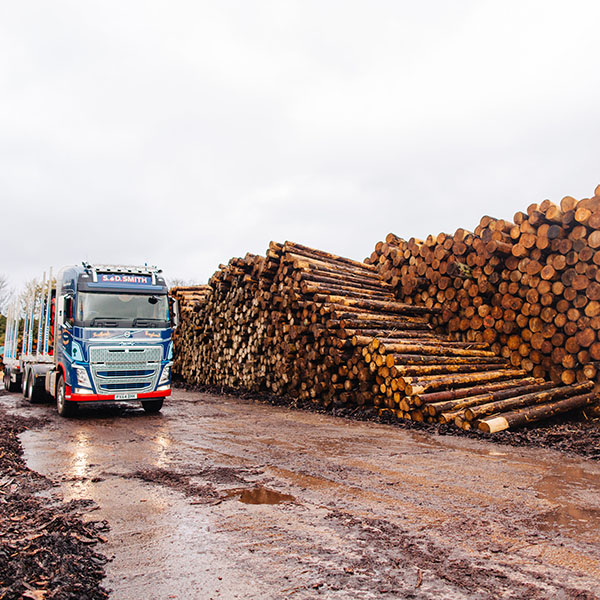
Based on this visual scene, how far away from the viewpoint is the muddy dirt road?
315 centimetres

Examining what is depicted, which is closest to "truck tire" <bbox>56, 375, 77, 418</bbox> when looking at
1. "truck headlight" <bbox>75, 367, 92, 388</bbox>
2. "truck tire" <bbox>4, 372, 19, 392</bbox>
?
"truck headlight" <bbox>75, 367, 92, 388</bbox>

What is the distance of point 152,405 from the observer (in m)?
11.4

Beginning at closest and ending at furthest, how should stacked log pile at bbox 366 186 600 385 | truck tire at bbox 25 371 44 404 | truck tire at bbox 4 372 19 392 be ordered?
stacked log pile at bbox 366 186 600 385
truck tire at bbox 25 371 44 404
truck tire at bbox 4 372 19 392

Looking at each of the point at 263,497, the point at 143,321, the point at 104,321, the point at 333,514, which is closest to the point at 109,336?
the point at 104,321

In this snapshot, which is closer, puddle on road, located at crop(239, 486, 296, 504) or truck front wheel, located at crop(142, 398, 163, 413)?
puddle on road, located at crop(239, 486, 296, 504)

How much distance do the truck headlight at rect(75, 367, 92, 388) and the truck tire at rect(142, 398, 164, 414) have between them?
1.64 m

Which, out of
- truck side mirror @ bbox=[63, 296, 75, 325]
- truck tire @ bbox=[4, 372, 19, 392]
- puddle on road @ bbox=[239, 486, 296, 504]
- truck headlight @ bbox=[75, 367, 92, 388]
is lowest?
truck tire @ bbox=[4, 372, 19, 392]

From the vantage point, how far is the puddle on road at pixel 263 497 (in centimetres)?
475

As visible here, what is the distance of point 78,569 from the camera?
3.24 meters

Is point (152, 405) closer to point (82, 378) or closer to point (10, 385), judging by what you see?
point (82, 378)

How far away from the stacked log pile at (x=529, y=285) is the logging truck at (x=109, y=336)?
6619mm

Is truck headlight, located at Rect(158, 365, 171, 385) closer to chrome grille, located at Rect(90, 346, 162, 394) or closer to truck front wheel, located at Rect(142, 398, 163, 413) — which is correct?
chrome grille, located at Rect(90, 346, 162, 394)

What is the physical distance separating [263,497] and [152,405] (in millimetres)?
7193

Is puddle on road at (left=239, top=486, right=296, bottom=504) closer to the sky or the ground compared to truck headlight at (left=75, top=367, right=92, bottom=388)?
closer to the ground
